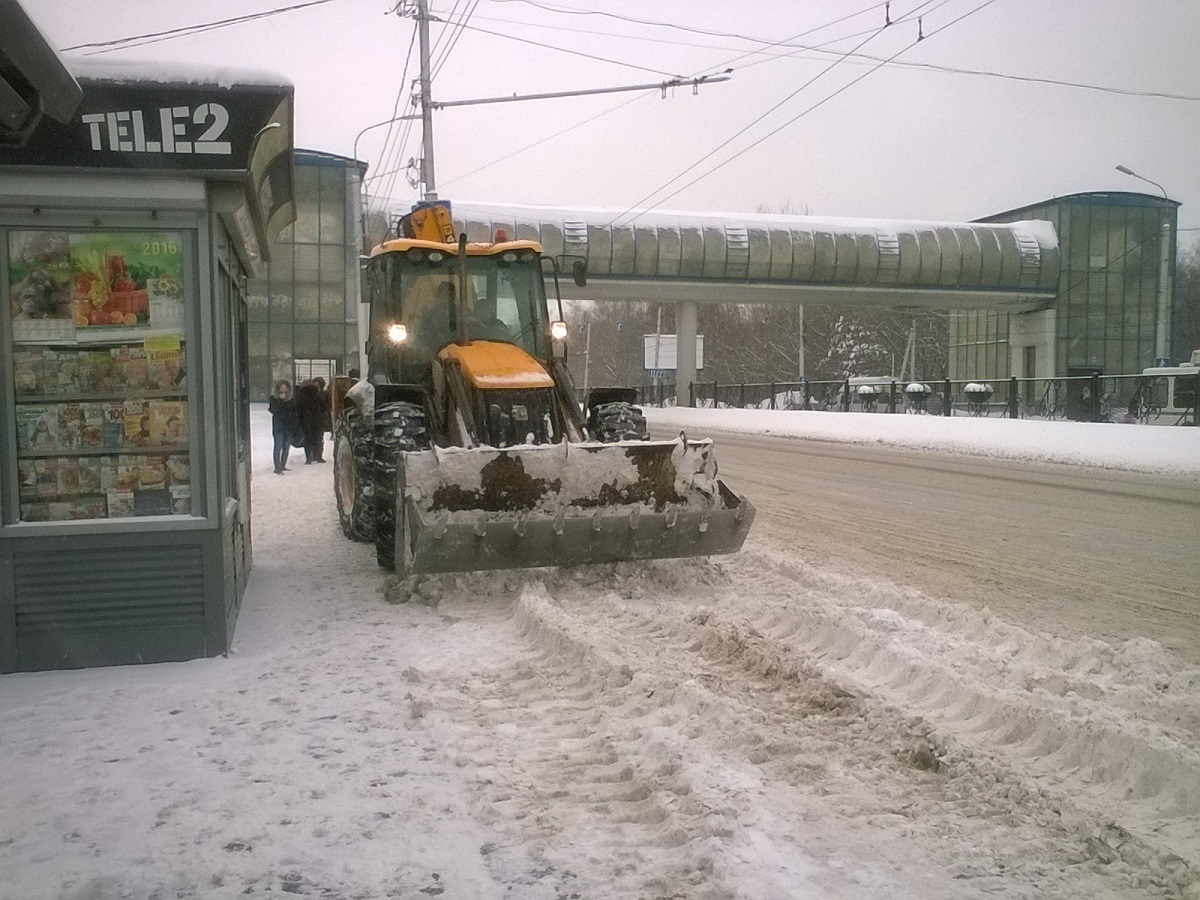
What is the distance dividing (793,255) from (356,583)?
3248 cm

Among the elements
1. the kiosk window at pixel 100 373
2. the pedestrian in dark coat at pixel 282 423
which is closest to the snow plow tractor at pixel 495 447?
the kiosk window at pixel 100 373

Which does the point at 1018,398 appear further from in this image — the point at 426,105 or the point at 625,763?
the point at 625,763

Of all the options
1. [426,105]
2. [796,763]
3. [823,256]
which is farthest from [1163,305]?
[796,763]

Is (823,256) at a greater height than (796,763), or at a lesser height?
greater

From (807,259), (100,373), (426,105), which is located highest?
(426,105)

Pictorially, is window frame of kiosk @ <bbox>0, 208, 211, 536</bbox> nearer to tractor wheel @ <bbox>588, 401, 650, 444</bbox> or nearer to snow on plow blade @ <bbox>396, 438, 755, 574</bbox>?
snow on plow blade @ <bbox>396, 438, 755, 574</bbox>

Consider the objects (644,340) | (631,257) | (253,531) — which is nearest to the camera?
(253,531)

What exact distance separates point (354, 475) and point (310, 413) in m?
8.13

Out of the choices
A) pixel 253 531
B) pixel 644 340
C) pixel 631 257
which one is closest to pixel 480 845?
pixel 253 531

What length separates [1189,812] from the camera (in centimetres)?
356

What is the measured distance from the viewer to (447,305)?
352 inches

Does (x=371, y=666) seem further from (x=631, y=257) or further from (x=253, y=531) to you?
(x=631, y=257)

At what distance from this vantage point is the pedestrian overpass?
36.7m

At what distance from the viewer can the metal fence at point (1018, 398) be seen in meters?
23.2
